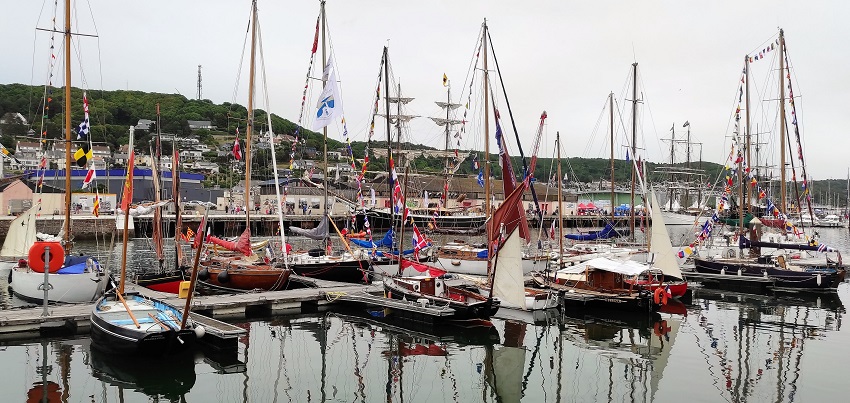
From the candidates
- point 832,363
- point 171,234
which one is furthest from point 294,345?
point 171,234

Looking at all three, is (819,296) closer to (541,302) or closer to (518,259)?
(541,302)

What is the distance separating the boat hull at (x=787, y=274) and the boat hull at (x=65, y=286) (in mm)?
33925

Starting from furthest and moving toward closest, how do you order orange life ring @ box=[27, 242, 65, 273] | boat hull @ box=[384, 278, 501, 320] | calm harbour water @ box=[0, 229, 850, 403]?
orange life ring @ box=[27, 242, 65, 273], boat hull @ box=[384, 278, 501, 320], calm harbour water @ box=[0, 229, 850, 403]

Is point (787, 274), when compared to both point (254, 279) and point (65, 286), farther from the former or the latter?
point (65, 286)

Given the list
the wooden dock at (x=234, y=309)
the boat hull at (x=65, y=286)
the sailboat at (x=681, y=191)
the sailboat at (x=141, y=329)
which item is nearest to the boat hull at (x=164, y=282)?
the wooden dock at (x=234, y=309)

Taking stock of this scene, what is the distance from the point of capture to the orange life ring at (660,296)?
28953mm

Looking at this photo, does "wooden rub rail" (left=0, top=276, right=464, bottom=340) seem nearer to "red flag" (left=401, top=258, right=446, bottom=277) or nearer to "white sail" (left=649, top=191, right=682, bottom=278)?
"red flag" (left=401, top=258, right=446, bottom=277)

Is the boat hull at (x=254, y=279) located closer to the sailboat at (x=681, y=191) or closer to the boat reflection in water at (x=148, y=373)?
the boat reflection in water at (x=148, y=373)

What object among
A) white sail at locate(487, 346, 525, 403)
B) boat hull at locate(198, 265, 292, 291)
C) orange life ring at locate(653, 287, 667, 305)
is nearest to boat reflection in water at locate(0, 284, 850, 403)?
white sail at locate(487, 346, 525, 403)

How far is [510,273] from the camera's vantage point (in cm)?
2488

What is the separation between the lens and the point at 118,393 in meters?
16.9

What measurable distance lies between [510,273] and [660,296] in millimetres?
8894

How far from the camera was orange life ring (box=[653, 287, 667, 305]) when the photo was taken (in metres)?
29.0

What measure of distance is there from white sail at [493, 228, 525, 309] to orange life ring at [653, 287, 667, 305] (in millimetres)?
7653
